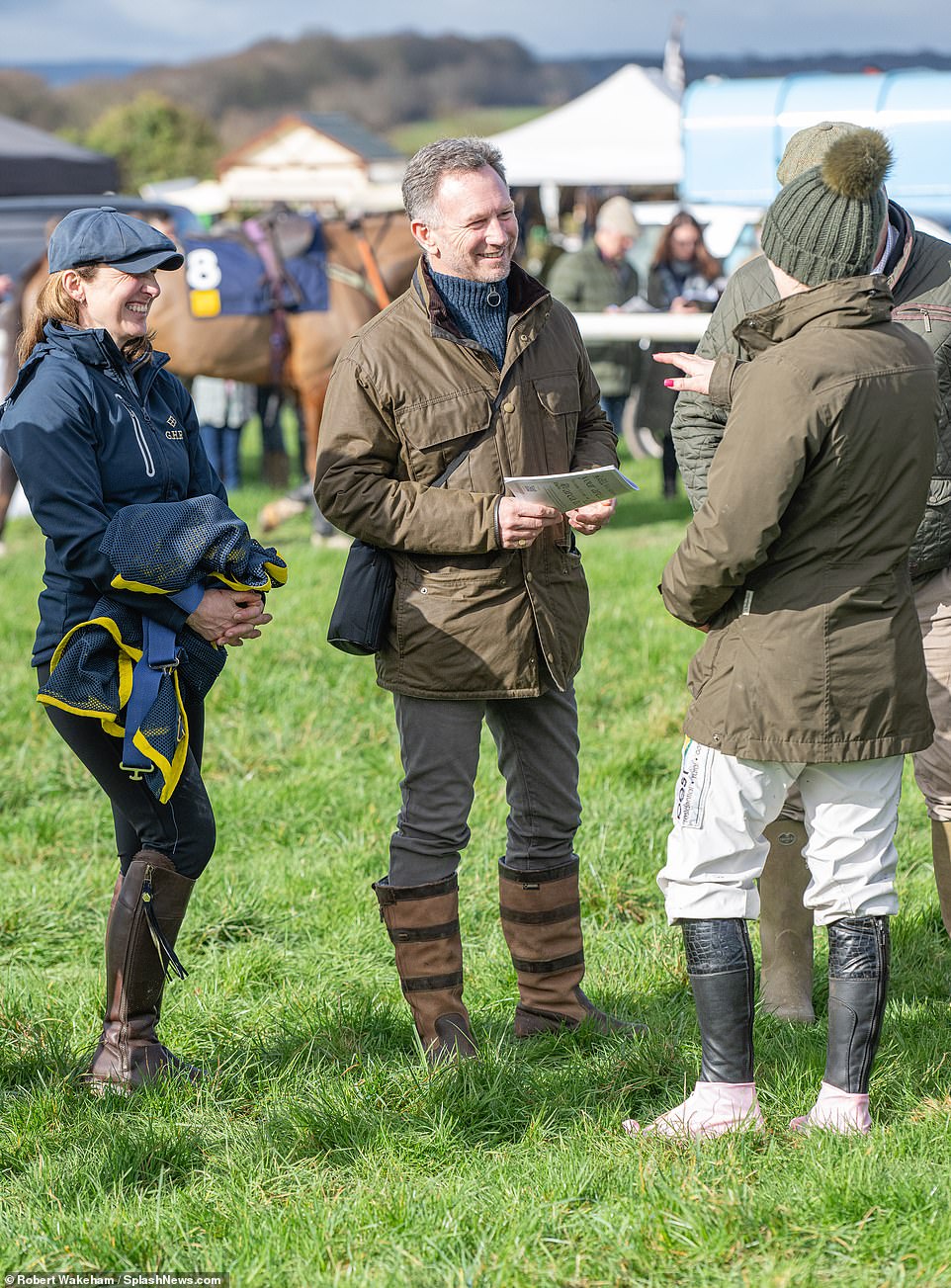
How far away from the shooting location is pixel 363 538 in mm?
3508

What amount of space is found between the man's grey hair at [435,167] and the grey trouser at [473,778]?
1187mm

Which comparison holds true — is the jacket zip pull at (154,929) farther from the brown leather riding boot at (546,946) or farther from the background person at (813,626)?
the background person at (813,626)

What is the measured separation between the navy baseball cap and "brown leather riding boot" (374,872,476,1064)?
1.62m

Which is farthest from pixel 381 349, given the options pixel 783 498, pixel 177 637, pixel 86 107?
pixel 86 107

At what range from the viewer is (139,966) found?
3.52 m

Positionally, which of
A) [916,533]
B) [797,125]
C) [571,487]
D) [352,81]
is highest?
[352,81]

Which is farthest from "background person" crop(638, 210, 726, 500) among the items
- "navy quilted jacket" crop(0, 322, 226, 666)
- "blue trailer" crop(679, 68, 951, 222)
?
"navy quilted jacket" crop(0, 322, 226, 666)

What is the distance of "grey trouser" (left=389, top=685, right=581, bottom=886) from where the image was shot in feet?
11.6

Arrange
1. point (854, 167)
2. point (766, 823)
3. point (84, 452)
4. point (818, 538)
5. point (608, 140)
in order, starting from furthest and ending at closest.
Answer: point (608, 140) → point (84, 452) → point (766, 823) → point (818, 538) → point (854, 167)

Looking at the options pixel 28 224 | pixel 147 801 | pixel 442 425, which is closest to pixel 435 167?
pixel 442 425

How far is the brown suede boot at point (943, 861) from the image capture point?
12.2 ft

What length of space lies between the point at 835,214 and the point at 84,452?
5.48 ft

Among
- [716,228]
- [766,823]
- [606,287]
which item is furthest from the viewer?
[716,228]

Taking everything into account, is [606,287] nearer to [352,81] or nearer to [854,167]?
[854,167]
